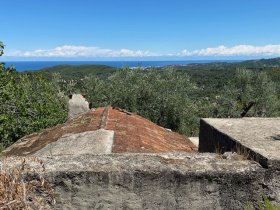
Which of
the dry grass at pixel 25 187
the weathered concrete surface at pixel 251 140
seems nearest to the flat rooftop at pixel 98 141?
the weathered concrete surface at pixel 251 140

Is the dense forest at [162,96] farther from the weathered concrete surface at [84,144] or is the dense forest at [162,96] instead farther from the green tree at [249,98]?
the weathered concrete surface at [84,144]

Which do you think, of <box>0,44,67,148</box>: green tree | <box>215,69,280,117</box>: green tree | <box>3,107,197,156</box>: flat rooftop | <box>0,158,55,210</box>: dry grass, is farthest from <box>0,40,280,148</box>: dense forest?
<box>0,158,55,210</box>: dry grass

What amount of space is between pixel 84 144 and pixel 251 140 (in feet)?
11.0

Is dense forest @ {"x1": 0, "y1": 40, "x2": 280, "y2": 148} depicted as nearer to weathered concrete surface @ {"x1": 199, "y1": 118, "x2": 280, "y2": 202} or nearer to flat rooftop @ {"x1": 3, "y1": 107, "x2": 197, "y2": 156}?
flat rooftop @ {"x1": 3, "y1": 107, "x2": 197, "y2": 156}

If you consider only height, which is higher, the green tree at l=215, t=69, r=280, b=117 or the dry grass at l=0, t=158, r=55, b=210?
the dry grass at l=0, t=158, r=55, b=210

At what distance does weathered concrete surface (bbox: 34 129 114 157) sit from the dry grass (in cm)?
250

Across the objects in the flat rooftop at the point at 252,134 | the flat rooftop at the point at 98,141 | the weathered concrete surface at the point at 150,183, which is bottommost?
the flat rooftop at the point at 98,141

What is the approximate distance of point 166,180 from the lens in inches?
144

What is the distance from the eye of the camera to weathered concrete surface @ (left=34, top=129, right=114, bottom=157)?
252 inches

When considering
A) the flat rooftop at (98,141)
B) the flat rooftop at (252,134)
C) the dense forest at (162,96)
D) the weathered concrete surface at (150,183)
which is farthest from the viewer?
the dense forest at (162,96)

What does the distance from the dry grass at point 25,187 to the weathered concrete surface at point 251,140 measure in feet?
6.80

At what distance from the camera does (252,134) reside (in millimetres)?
4840

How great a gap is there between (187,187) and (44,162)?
1.42 metres

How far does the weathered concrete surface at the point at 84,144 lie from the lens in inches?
252
